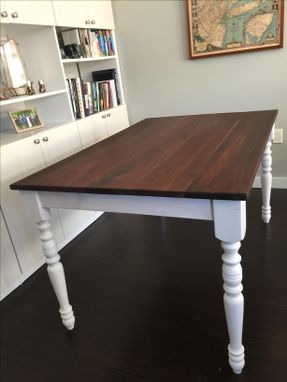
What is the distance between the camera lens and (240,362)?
4.15ft

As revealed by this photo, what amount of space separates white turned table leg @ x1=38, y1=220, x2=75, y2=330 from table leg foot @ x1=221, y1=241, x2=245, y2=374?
748 millimetres

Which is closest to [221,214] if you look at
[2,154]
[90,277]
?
[90,277]

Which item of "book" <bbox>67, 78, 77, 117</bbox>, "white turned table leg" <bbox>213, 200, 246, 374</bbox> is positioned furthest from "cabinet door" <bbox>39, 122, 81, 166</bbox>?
"white turned table leg" <bbox>213, 200, 246, 374</bbox>

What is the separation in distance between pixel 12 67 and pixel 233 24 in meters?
1.68

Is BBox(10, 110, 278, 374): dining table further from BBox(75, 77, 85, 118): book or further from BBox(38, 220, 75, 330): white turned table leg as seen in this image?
BBox(75, 77, 85, 118): book

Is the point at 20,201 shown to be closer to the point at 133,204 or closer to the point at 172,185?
the point at 133,204

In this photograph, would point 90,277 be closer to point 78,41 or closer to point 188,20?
point 78,41

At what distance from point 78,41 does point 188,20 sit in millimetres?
900

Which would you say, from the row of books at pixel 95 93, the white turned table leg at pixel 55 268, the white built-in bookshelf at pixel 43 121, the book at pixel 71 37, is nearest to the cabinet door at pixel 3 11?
the white built-in bookshelf at pixel 43 121

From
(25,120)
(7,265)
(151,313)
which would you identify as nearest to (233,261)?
(151,313)

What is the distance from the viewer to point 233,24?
8.38ft

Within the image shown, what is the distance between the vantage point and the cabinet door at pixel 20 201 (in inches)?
74.5

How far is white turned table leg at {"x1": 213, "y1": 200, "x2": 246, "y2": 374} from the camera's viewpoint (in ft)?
3.44

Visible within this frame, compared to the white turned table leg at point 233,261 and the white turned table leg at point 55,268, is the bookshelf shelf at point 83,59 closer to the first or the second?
the white turned table leg at point 55,268
